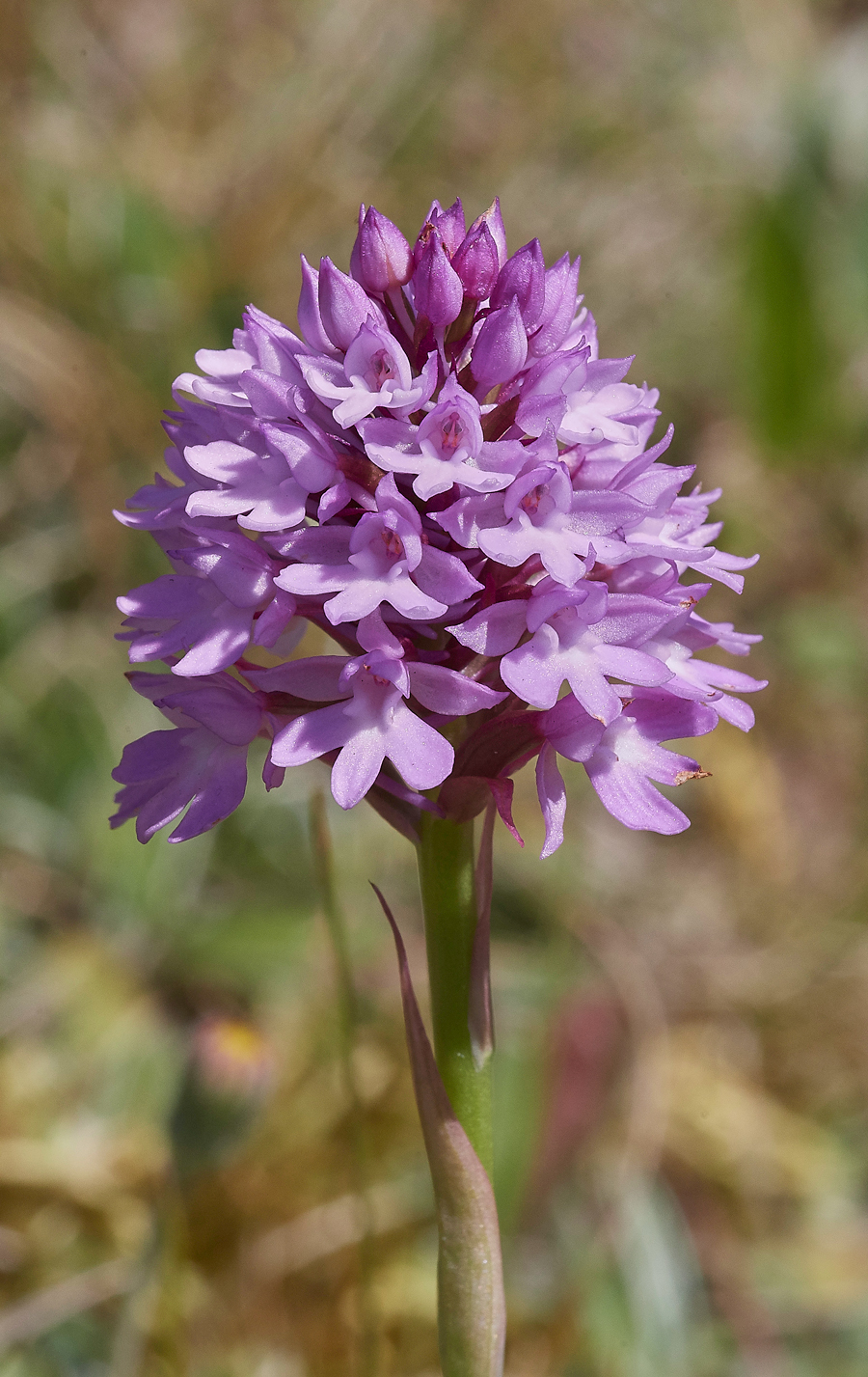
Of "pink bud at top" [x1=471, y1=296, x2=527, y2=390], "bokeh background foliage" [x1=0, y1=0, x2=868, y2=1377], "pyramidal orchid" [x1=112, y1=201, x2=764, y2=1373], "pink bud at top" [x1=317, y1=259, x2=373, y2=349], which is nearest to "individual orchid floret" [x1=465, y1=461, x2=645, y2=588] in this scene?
"pyramidal orchid" [x1=112, y1=201, x2=764, y2=1373]

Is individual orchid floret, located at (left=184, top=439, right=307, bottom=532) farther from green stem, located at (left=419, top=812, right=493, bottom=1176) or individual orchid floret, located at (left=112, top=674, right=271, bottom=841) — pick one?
green stem, located at (left=419, top=812, right=493, bottom=1176)

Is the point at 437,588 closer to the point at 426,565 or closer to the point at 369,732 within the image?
the point at 426,565

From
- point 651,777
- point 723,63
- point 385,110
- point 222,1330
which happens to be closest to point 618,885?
point 222,1330

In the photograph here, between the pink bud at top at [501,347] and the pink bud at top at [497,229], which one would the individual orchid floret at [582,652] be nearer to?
the pink bud at top at [501,347]

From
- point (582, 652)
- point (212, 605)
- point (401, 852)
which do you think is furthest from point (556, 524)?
point (401, 852)

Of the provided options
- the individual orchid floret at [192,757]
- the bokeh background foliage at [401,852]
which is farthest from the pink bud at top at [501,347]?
the bokeh background foliage at [401,852]
